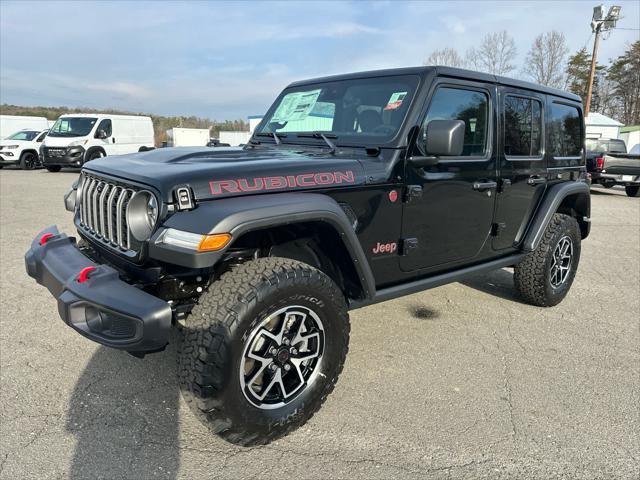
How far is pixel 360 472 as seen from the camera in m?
2.27

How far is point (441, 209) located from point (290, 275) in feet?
4.48

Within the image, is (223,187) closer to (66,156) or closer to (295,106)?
(295,106)

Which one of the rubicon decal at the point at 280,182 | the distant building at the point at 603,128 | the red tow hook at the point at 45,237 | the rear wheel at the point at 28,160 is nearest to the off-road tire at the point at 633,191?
the rubicon decal at the point at 280,182

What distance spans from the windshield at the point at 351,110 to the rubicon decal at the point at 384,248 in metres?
0.66

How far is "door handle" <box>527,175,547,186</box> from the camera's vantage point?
13.0 feet

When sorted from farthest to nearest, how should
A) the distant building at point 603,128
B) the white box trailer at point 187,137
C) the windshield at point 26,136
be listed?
the distant building at point 603,128 < the white box trailer at point 187,137 < the windshield at point 26,136

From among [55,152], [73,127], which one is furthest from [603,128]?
[55,152]

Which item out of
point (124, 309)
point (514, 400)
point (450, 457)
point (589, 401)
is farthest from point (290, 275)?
point (589, 401)

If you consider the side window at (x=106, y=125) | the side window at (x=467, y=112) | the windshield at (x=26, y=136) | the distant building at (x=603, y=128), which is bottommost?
the side window at (x=467, y=112)

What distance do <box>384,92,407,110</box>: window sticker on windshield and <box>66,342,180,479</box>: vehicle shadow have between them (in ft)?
7.51

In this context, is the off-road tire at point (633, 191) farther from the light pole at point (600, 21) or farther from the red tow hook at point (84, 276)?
the red tow hook at point (84, 276)

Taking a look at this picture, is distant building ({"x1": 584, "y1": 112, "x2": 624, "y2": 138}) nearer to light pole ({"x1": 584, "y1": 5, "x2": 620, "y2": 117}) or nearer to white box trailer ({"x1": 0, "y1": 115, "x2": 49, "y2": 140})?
light pole ({"x1": 584, "y1": 5, "x2": 620, "y2": 117})

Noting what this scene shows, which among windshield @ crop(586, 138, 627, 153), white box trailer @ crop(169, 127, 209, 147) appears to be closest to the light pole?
windshield @ crop(586, 138, 627, 153)

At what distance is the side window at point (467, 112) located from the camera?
3197 millimetres
